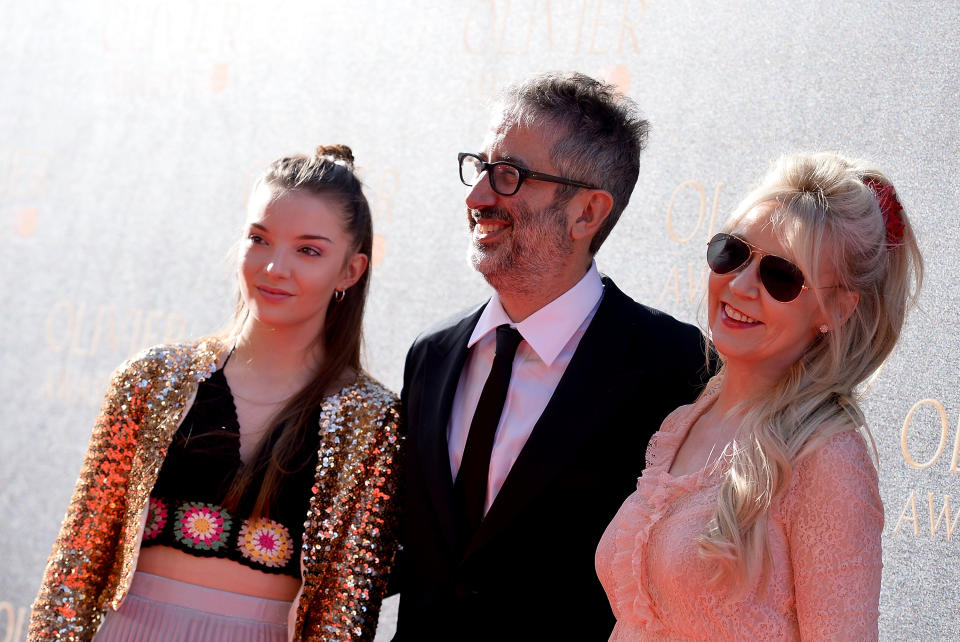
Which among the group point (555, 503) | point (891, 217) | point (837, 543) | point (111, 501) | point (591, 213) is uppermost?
point (891, 217)

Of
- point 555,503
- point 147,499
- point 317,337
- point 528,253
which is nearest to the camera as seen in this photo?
point 555,503

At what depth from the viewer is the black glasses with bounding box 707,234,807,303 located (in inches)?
57.3

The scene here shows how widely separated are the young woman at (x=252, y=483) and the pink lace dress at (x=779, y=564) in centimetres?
64

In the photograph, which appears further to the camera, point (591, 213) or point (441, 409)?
point (591, 213)

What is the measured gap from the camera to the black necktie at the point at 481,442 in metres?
1.88

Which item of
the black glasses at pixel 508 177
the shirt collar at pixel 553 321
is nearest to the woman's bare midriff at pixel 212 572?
the shirt collar at pixel 553 321

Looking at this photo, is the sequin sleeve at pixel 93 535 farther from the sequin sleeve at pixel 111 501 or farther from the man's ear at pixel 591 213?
the man's ear at pixel 591 213

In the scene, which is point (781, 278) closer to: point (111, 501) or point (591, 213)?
point (591, 213)

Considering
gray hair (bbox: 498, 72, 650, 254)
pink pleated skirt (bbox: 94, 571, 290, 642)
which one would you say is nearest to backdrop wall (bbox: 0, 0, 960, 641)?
gray hair (bbox: 498, 72, 650, 254)

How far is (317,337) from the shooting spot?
2.19 metres

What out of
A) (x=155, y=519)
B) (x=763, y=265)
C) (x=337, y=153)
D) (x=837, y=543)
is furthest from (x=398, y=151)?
(x=837, y=543)

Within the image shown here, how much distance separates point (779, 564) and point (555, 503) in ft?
1.81

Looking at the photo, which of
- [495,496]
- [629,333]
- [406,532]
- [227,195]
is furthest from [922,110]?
[227,195]

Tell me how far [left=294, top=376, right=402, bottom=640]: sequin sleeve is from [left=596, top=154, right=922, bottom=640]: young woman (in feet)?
1.82
